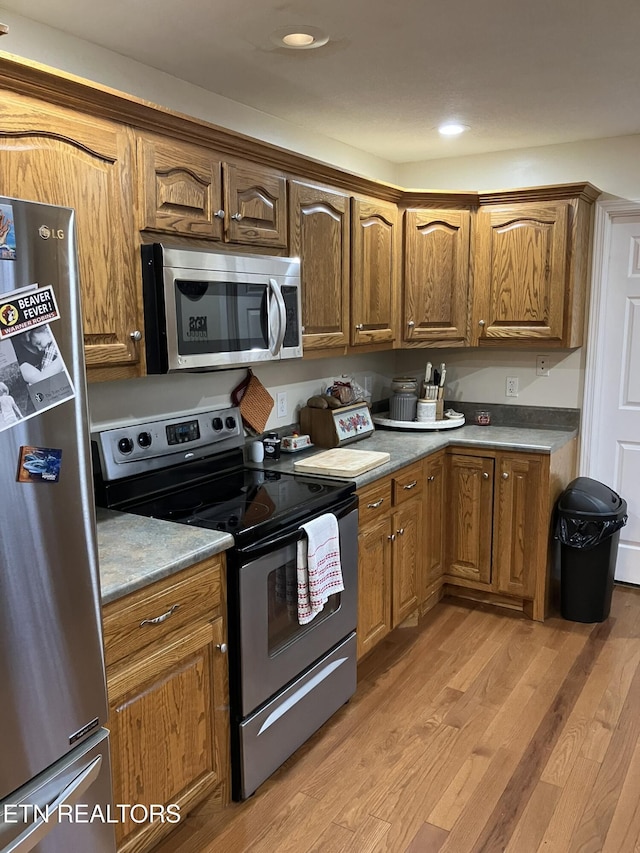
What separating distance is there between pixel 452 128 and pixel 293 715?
2.75m

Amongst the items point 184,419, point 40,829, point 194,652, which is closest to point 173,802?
point 194,652

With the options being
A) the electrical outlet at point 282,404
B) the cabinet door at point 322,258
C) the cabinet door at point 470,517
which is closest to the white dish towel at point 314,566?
the cabinet door at point 322,258

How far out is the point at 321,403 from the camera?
335 cm

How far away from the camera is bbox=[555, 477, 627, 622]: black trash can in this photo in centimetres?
335

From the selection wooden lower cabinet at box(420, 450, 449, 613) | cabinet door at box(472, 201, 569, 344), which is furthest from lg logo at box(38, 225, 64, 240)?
cabinet door at box(472, 201, 569, 344)

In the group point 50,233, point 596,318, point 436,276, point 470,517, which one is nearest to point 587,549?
point 470,517

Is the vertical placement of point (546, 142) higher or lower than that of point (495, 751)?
higher

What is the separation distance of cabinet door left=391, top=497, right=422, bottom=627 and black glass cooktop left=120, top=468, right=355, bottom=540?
0.60m

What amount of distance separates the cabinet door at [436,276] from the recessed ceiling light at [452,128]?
394 millimetres

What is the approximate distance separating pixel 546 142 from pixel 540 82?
1073 millimetres

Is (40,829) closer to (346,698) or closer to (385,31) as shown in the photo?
(346,698)

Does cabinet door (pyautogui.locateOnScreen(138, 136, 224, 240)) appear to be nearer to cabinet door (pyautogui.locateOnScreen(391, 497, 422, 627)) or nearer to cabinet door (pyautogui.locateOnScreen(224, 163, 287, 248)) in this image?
cabinet door (pyautogui.locateOnScreen(224, 163, 287, 248))

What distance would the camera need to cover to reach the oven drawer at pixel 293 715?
2.16 m

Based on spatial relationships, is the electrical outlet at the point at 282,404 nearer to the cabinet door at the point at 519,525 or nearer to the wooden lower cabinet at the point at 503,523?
the wooden lower cabinet at the point at 503,523
